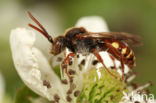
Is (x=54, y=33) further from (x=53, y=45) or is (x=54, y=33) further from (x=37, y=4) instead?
(x=53, y=45)

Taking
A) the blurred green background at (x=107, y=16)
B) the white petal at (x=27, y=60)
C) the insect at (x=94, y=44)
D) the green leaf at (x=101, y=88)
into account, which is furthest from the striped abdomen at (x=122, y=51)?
the blurred green background at (x=107, y=16)

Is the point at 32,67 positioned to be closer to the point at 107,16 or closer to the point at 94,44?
the point at 94,44

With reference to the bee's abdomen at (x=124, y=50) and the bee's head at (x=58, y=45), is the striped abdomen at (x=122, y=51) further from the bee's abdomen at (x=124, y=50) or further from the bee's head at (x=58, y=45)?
the bee's head at (x=58, y=45)

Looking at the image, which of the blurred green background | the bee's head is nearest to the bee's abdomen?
the bee's head

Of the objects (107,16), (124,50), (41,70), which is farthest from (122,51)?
(107,16)

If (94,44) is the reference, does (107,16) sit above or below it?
below

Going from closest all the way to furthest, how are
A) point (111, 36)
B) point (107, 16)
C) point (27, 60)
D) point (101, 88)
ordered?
point (27, 60), point (111, 36), point (101, 88), point (107, 16)

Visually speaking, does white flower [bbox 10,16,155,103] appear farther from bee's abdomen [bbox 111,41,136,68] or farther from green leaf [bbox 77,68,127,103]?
bee's abdomen [bbox 111,41,136,68]
